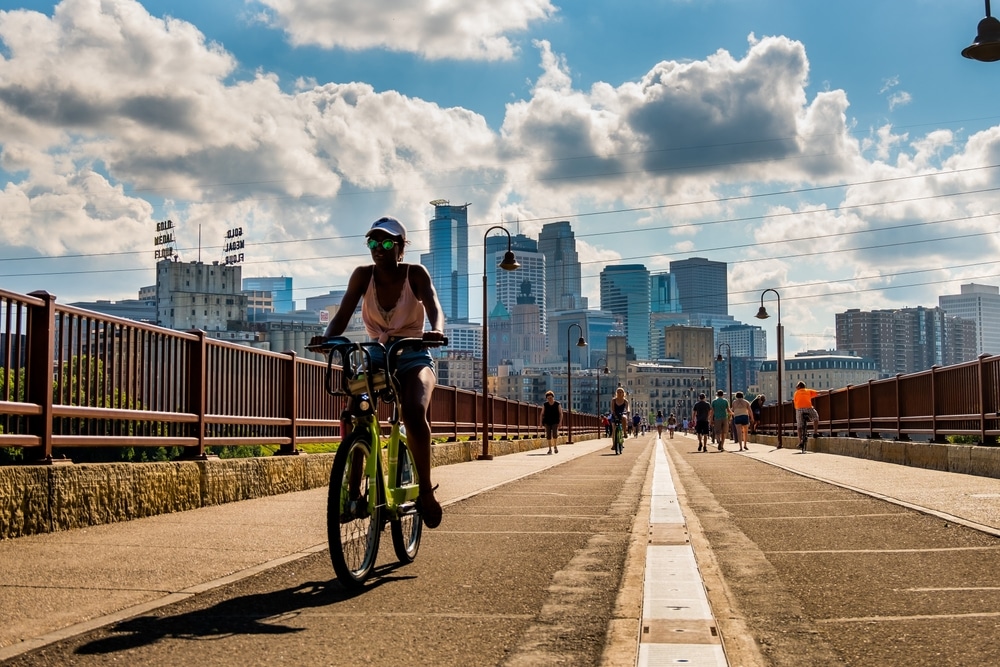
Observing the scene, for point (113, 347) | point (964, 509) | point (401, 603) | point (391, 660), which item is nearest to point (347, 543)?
point (401, 603)

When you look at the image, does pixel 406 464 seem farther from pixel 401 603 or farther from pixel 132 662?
pixel 132 662

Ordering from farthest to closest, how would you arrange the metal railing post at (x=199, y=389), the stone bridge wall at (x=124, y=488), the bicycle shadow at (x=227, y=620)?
the metal railing post at (x=199, y=389) → the stone bridge wall at (x=124, y=488) → the bicycle shadow at (x=227, y=620)

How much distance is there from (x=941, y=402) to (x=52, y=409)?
47.8 ft

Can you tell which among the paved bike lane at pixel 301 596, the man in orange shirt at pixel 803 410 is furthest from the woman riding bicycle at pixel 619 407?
the paved bike lane at pixel 301 596

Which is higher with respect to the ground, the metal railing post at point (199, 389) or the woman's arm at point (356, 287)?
the woman's arm at point (356, 287)

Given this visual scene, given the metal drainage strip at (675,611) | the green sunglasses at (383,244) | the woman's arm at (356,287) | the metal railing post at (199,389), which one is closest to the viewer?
the metal drainage strip at (675,611)

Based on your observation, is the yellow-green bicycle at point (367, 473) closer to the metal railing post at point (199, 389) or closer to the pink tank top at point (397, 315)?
the pink tank top at point (397, 315)

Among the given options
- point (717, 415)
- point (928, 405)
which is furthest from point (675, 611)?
point (717, 415)

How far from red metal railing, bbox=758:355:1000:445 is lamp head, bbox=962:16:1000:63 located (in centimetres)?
453

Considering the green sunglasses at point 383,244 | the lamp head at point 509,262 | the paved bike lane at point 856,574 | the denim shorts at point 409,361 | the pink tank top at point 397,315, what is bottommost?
the paved bike lane at point 856,574

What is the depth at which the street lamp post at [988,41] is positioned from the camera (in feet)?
56.1

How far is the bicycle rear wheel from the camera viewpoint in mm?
6270

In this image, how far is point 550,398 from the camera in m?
33.5

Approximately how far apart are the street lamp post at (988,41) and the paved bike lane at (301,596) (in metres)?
11.5
